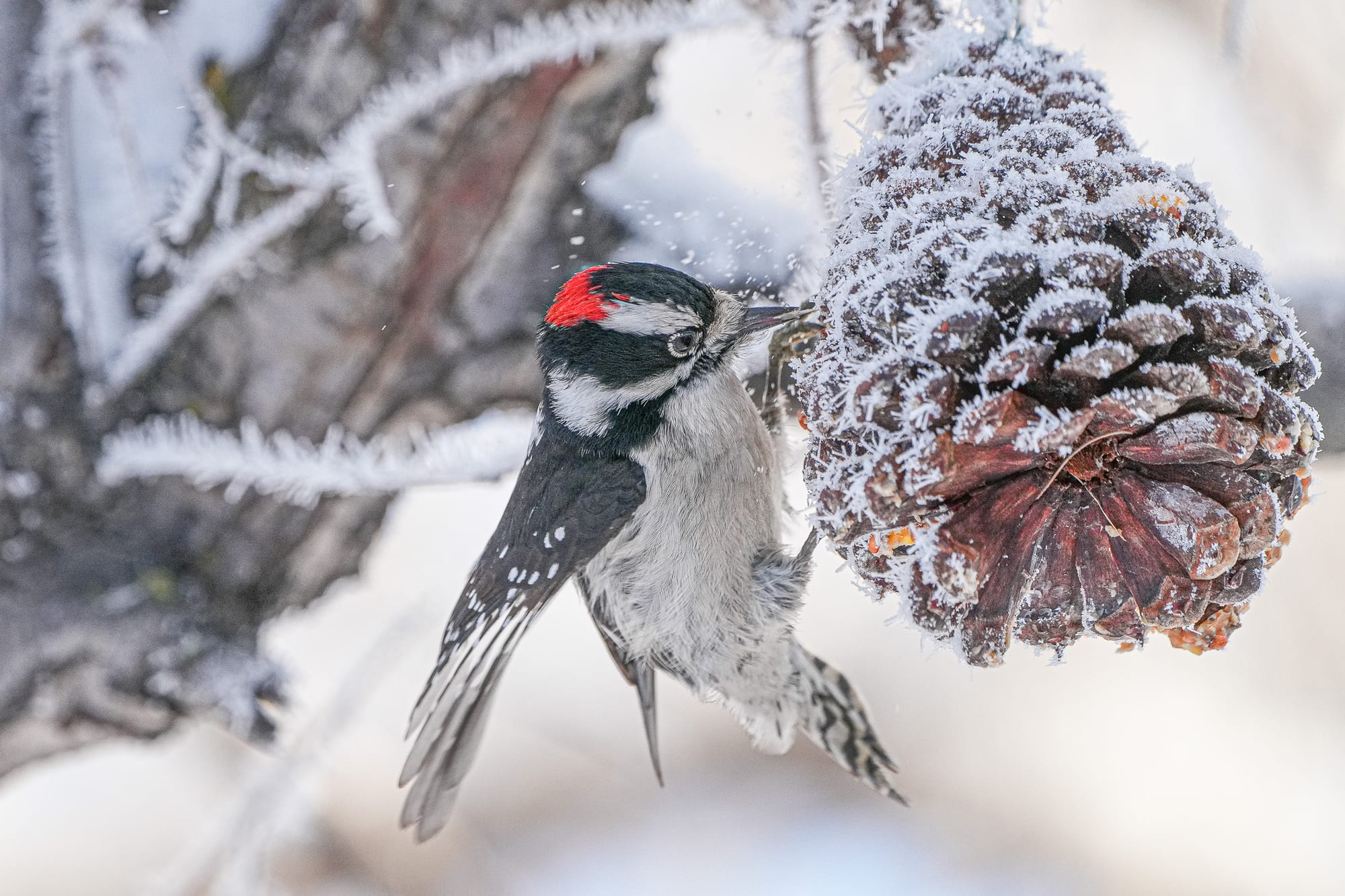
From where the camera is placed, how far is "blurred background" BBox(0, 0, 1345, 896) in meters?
1.84

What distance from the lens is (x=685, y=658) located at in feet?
5.44

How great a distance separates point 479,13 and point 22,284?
0.92 meters

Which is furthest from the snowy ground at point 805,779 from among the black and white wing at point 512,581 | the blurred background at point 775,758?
the black and white wing at point 512,581

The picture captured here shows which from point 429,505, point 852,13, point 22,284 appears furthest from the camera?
point 429,505

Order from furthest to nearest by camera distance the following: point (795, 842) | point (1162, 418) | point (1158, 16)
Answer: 1. point (795, 842)
2. point (1158, 16)
3. point (1162, 418)

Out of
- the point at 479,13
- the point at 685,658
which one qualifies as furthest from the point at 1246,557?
the point at 479,13

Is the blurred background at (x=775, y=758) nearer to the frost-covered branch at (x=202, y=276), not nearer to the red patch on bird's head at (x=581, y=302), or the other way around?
the frost-covered branch at (x=202, y=276)

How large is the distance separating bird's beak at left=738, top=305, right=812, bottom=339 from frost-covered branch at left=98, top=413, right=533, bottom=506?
51 cm

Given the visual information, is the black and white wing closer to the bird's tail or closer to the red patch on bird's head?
the red patch on bird's head

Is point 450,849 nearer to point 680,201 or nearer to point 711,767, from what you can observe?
point 711,767

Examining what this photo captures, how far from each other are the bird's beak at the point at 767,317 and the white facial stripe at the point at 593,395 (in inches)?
5.5

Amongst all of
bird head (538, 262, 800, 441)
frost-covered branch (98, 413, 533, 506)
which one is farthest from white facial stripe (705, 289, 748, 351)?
frost-covered branch (98, 413, 533, 506)

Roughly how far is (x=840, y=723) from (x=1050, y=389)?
1320 millimetres

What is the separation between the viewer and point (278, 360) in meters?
1.76
